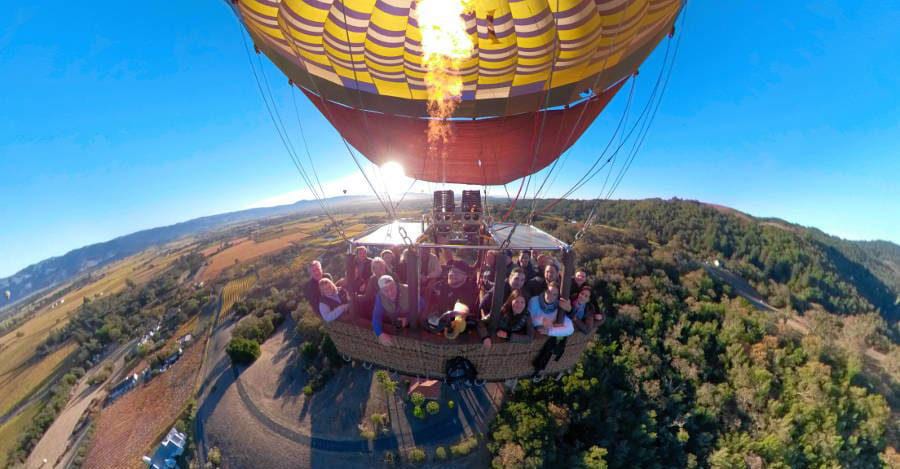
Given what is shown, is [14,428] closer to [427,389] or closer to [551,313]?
[427,389]

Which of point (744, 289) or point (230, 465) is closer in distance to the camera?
point (230, 465)

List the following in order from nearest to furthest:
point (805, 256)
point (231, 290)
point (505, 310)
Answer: point (505, 310) < point (231, 290) < point (805, 256)

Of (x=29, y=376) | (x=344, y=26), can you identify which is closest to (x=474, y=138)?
(x=344, y=26)

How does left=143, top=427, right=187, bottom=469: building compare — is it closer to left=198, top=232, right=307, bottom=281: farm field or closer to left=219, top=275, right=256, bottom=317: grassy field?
left=219, top=275, right=256, bottom=317: grassy field

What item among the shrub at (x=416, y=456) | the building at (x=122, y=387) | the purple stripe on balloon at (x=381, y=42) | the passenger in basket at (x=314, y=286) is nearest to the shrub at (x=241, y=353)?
the building at (x=122, y=387)

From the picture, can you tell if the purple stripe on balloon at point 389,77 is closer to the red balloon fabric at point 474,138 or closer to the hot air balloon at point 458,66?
the hot air balloon at point 458,66

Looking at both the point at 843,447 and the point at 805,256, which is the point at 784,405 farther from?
the point at 805,256

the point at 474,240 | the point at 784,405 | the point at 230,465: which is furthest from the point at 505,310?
the point at 784,405
